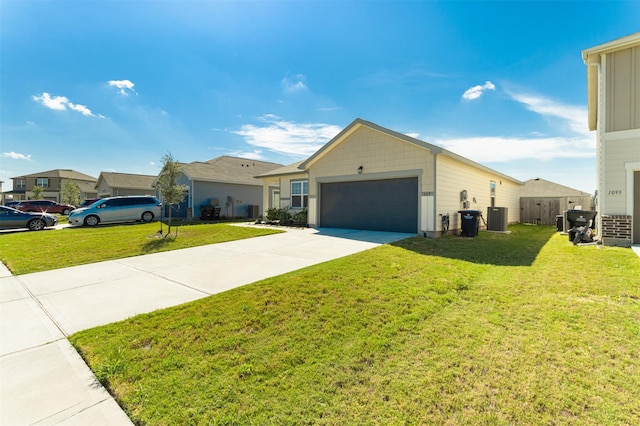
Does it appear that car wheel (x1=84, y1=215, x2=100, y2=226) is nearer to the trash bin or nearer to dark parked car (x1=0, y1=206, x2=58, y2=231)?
dark parked car (x1=0, y1=206, x2=58, y2=231)

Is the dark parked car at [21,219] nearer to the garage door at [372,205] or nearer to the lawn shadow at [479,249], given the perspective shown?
the garage door at [372,205]

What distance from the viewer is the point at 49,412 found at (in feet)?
7.07

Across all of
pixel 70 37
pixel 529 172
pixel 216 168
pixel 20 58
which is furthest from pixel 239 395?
pixel 529 172

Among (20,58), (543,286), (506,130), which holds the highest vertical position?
(20,58)

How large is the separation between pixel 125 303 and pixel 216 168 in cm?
2086

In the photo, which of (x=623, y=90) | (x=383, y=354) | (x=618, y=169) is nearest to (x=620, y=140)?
(x=618, y=169)

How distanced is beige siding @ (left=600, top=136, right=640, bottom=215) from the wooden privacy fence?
1173cm

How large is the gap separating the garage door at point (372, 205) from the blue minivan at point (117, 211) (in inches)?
498

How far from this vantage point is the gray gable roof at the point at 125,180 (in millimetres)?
31962

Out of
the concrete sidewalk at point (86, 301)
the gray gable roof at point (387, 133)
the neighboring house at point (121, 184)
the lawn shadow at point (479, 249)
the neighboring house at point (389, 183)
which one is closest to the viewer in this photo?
the concrete sidewalk at point (86, 301)

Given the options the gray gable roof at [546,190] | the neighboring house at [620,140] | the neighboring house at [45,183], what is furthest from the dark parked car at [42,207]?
the gray gable roof at [546,190]

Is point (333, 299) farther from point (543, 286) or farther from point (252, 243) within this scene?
point (252, 243)

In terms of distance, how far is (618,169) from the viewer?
8.53 m

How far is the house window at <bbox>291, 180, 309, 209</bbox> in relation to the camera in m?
16.6
